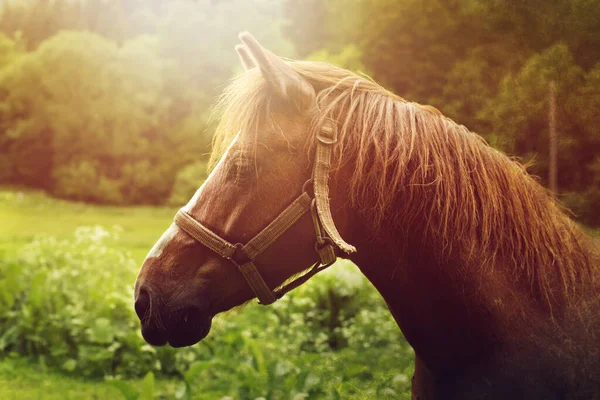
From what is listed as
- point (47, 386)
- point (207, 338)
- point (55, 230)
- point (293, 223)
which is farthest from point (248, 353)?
point (55, 230)

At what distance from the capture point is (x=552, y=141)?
2146 mm

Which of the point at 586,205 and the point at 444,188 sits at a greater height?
the point at 444,188

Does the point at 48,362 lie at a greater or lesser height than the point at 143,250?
greater

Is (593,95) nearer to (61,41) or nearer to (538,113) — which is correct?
(538,113)

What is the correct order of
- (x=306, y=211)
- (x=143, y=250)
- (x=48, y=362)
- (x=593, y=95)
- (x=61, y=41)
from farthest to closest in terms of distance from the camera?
1. (x=143, y=250)
2. (x=61, y=41)
3. (x=48, y=362)
4. (x=593, y=95)
5. (x=306, y=211)

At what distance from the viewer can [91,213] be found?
6.74 metres

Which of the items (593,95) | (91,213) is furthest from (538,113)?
(91,213)

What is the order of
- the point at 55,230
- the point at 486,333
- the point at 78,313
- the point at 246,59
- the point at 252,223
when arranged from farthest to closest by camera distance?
the point at 55,230
the point at 78,313
the point at 246,59
the point at 252,223
the point at 486,333

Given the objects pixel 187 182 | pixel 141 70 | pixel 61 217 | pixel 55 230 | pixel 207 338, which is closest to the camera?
pixel 207 338

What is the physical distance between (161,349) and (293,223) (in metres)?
3.21

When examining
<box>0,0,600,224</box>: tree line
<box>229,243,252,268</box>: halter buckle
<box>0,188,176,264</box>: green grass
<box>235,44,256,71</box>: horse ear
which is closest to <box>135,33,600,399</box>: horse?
<box>229,243,252,268</box>: halter buckle

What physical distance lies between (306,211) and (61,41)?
6247mm

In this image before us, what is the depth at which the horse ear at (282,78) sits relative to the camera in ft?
5.14

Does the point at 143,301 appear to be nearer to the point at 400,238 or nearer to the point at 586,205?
the point at 400,238
